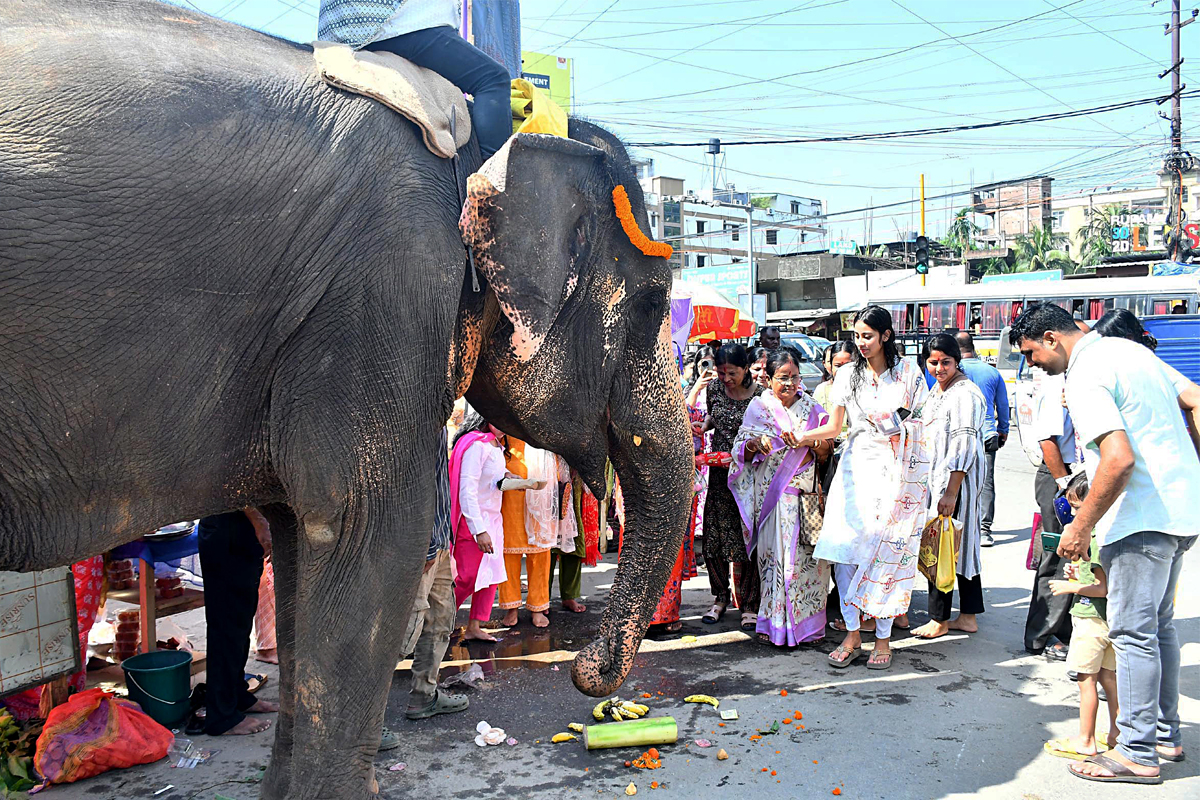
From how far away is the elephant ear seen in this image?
7.77ft

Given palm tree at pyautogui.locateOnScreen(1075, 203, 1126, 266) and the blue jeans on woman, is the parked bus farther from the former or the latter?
palm tree at pyautogui.locateOnScreen(1075, 203, 1126, 266)

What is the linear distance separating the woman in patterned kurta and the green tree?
49345 millimetres

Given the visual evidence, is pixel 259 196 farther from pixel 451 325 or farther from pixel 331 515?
pixel 331 515

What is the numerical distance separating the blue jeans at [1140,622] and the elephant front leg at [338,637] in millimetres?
3071

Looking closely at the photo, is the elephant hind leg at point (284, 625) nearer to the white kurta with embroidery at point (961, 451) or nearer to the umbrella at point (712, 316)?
the white kurta with embroidery at point (961, 451)

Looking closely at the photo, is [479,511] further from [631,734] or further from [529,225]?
[529,225]

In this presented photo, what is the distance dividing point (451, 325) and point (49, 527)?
1.03 metres

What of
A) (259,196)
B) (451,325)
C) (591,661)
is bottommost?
(591,661)

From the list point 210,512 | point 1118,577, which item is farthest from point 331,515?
point 1118,577

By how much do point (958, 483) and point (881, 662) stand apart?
1279mm

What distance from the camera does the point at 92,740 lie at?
3768 millimetres

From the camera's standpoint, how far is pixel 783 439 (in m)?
5.84

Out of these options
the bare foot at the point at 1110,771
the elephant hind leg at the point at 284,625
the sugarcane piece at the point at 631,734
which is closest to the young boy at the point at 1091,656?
the bare foot at the point at 1110,771

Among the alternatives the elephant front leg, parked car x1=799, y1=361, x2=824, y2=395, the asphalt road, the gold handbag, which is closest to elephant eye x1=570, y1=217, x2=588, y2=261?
the elephant front leg
